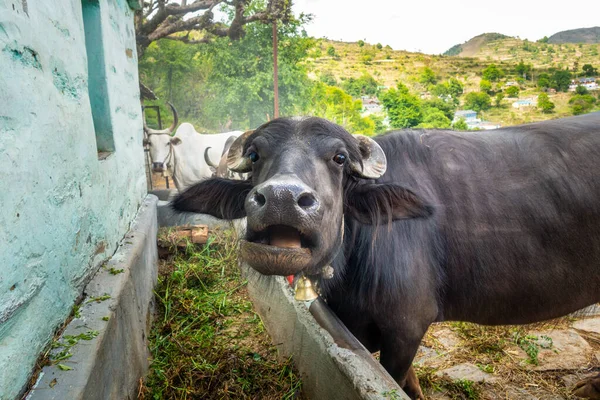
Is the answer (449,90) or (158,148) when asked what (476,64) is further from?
(158,148)

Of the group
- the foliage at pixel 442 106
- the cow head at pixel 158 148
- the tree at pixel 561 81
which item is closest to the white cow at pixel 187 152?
the cow head at pixel 158 148

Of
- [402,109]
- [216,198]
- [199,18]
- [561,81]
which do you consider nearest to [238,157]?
[216,198]

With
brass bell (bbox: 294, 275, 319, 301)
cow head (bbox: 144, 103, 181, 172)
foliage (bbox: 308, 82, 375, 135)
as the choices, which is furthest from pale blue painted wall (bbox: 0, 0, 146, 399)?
foliage (bbox: 308, 82, 375, 135)

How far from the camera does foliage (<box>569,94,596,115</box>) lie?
1512 cm

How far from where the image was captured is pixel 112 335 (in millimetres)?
1879

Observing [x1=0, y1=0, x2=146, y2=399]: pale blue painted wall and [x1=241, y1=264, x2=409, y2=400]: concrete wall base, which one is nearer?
[x1=0, y1=0, x2=146, y2=399]: pale blue painted wall

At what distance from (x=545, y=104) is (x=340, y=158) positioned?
1985cm

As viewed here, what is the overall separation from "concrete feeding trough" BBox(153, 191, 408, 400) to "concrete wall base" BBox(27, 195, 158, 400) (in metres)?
0.84

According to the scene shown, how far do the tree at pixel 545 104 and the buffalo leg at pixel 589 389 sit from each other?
18048 millimetres

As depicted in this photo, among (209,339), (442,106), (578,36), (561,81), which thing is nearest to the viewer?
(209,339)

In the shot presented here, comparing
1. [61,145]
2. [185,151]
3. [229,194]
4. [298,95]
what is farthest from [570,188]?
[298,95]

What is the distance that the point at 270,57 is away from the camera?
15414mm

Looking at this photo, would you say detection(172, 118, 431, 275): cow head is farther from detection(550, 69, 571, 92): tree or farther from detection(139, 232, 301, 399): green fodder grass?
detection(550, 69, 571, 92): tree

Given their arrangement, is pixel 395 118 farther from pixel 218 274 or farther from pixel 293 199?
pixel 293 199
